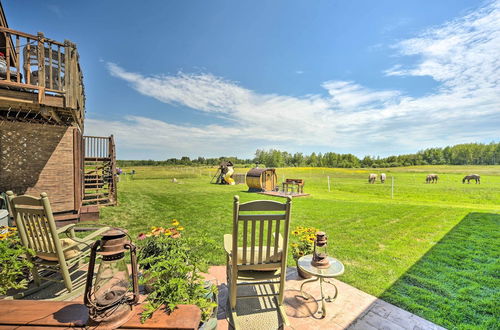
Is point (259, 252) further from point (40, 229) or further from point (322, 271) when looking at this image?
point (40, 229)

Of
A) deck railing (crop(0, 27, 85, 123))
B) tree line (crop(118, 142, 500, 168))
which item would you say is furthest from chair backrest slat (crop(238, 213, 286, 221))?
Result: tree line (crop(118, 142, 500, 168))

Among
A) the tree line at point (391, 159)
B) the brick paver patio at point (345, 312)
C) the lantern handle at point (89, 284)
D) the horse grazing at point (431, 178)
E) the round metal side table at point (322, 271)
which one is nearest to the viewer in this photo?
the lantern handle at point (89, 284)

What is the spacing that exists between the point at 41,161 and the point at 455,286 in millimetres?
9770

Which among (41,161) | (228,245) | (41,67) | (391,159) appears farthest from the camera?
(391,159)

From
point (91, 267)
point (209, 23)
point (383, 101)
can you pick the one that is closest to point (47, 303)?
point (91, 267)

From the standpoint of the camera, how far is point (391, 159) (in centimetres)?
6506

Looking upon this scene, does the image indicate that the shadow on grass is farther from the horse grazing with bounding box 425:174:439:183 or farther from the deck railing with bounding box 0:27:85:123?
the horse grazing with bounding box 425:174:439:183

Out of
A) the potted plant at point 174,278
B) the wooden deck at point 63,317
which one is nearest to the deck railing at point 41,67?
the potted plant at point 174,278

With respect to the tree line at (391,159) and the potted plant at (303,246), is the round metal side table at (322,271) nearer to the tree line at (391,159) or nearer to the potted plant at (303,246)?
the potted plant at (303,246)

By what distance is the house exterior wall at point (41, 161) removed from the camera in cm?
566

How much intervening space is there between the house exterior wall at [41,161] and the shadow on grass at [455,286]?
8202mm

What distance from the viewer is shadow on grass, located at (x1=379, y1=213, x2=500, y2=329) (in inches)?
104

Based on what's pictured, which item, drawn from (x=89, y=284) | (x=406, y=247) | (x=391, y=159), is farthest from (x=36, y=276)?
(x=391, y=159)

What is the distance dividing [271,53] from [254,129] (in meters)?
31.6
